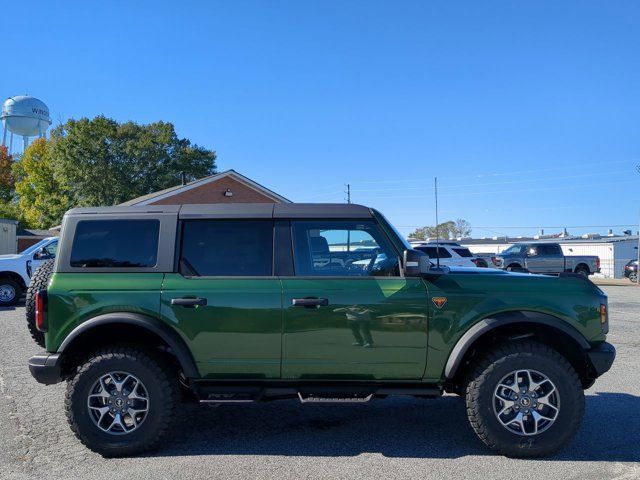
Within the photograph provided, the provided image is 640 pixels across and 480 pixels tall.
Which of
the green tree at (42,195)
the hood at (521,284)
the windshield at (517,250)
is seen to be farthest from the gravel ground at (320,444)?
the green tree at (42,195)

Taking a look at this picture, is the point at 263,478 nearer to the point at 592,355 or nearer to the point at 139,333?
the point at 139,333

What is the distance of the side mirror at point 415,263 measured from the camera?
13.4 feet

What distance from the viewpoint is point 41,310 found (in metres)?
4.17

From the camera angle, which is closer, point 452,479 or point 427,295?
point 452,479

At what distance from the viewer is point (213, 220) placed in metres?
4.44

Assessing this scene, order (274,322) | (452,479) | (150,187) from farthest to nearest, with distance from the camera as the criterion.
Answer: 1. (150,187)
2. (274,322)
3. (452,479)

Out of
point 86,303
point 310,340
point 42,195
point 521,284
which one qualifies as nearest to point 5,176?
point 42,195

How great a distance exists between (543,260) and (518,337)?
23.6 m

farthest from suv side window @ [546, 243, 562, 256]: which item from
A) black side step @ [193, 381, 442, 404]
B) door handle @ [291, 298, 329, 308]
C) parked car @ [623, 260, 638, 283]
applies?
door handle @ [291, 298, 329, 308]

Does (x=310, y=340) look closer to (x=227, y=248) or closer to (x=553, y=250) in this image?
(x=227, y=248)

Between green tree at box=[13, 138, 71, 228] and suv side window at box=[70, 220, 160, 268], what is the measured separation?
43.9m

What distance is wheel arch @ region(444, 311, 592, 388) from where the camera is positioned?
4.12m

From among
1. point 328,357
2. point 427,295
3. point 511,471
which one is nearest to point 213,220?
point 328,357

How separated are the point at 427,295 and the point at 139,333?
2344mm
